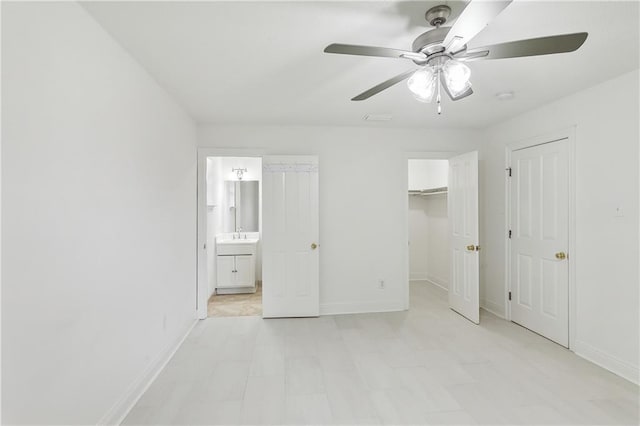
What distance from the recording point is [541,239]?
3236 millimetres

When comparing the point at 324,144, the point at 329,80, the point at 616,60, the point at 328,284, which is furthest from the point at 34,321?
the point at 616,60

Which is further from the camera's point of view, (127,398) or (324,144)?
(324,144)

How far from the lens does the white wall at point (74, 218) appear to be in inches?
47.6

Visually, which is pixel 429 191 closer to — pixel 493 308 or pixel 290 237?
pixel 493 308

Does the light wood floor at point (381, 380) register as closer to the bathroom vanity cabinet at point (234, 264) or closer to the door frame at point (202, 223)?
the door frame at point (202, 223)

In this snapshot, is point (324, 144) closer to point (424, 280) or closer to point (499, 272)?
point (499, 272)

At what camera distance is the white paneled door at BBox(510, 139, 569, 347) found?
2.99 metres

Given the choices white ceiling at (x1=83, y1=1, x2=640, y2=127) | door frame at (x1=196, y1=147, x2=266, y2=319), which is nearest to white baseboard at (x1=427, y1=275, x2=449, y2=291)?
white ceiling at (x1=83, y1=1, x2=640, y2=127)

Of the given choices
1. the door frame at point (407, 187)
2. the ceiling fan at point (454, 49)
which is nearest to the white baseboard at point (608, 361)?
the door frame at point (407, 187)

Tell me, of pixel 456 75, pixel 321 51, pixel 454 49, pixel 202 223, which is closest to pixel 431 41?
pixel 454 49

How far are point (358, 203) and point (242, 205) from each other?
2.39m

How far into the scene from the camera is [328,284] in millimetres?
3977

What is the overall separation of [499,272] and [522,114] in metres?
1.94

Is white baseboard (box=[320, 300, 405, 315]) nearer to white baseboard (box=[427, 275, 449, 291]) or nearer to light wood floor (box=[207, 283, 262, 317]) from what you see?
light wood floor (box=[207, 283, 262, 317])
